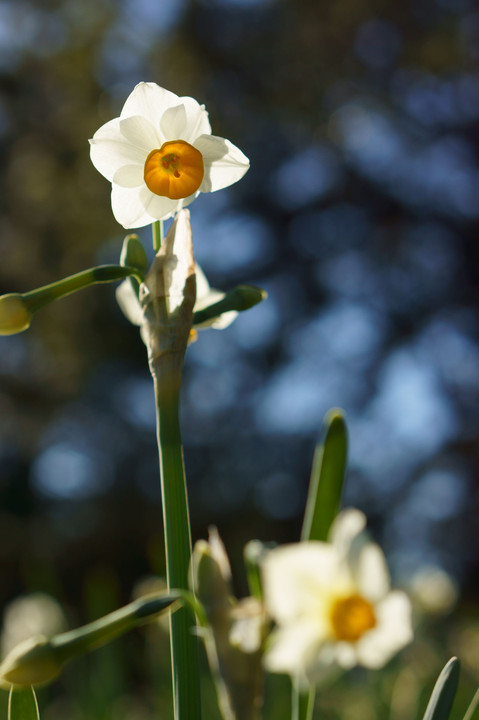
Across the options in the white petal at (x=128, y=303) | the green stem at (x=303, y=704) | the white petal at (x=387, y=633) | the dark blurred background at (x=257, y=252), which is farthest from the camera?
the dark blurred background at (x=257, y=252)

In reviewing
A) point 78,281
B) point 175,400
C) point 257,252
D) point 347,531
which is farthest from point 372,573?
point 257,252

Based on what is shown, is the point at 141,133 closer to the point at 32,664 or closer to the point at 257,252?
the point at 32,664

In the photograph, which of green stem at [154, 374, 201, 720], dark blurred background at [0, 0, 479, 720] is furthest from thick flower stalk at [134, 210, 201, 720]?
dark blurred background at [0, 0, 479, 720]

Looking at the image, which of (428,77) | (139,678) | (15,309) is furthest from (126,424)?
(15,309)

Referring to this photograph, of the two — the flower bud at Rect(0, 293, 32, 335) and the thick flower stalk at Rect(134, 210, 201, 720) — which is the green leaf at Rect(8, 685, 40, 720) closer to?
the thick flower stalk at Rect(134, 210, 201, 720)

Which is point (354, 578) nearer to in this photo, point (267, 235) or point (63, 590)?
point (63, 590)

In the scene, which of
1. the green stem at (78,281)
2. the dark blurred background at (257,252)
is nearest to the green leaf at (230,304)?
the green stem at (78,281)

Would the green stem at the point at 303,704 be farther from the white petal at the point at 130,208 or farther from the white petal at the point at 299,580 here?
the white petal at the point at 130,208
